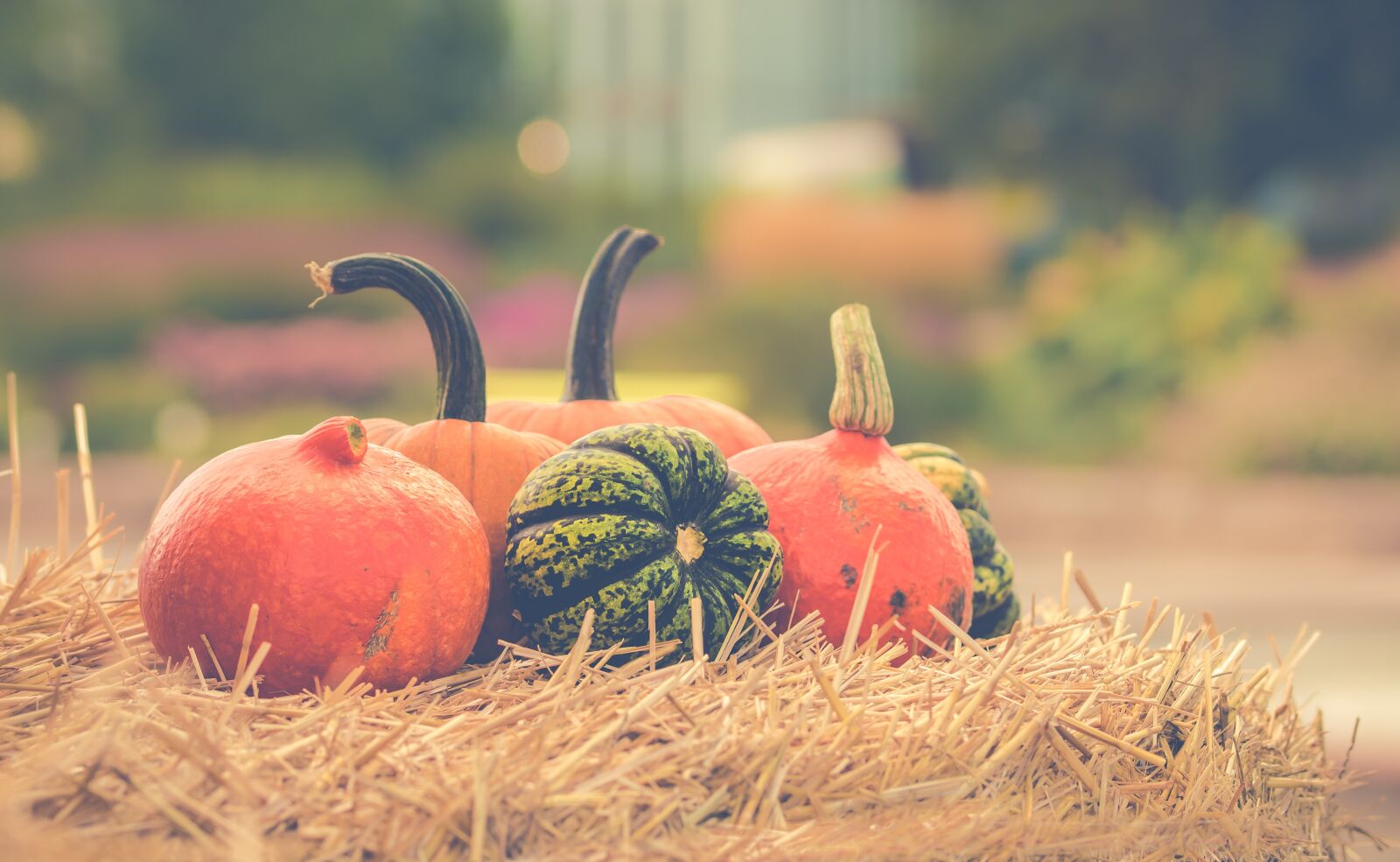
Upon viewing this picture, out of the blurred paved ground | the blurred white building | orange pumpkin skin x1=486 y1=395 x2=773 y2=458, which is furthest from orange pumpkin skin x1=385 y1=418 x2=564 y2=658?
the blurred white building

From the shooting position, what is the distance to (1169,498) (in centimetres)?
849

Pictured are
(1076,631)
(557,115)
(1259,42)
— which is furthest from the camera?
(557,115)

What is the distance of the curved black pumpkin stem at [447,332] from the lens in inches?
84.7

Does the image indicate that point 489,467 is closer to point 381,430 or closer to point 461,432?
point 461,432

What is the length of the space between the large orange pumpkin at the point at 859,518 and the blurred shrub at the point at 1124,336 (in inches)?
353

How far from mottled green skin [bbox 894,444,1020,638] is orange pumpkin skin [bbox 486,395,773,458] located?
1.10 ft

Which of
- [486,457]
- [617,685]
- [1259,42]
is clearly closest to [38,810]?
[617,685]

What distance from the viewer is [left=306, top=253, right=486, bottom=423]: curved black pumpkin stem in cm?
215

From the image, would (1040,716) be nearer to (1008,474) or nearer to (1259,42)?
(1008,474)

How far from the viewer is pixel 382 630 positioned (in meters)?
1.75

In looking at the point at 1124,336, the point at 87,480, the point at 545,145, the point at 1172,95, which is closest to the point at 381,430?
the point at 87,480

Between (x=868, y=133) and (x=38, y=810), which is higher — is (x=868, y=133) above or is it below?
above

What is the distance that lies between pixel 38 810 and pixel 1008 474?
8.68 meters

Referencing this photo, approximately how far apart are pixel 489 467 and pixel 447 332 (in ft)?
0.89
